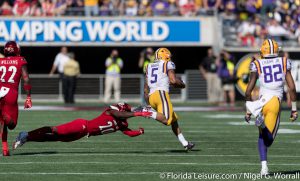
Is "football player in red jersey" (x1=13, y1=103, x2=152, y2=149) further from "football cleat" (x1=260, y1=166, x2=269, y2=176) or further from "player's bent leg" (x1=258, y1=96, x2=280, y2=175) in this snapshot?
"football cleat" (x1=260, y1=166, x2=269, y2=176)

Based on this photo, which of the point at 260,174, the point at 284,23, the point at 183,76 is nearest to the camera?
the point at 260,174

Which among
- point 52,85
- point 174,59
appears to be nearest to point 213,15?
point 174,59

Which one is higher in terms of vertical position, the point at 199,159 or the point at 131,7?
the point at 131,7

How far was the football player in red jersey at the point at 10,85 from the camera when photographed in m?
13.0

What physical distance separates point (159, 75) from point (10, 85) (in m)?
2.25

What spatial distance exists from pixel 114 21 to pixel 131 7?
0.80 meters

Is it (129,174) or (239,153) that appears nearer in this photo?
(129,174)

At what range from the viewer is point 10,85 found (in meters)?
13.1

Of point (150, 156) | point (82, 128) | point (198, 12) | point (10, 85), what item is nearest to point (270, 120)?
point (150, 156)

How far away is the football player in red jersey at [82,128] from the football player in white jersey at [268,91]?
2.27 m

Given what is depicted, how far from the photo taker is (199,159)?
42.2 feet

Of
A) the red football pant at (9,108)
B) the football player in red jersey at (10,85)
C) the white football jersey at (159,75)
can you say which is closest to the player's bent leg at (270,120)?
the white football jersey at (159,75)

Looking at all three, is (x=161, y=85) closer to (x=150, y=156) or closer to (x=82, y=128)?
(x=150, y=156)

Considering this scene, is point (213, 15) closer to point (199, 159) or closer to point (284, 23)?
point (284, 23)
